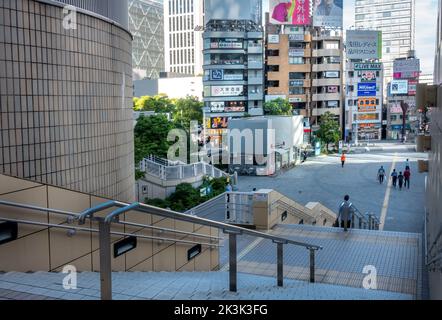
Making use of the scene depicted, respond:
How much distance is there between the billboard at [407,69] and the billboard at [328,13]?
1570 centimetres

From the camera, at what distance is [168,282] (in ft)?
20.1

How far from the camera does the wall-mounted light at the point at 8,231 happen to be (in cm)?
477

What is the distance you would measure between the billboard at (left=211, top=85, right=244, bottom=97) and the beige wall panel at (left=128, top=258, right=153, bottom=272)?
169 ft

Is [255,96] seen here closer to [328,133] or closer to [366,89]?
[328,133]

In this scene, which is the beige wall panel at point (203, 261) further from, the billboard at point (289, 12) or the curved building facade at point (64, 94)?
the billboard at point (289, 12)

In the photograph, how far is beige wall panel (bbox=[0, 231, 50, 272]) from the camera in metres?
4.94

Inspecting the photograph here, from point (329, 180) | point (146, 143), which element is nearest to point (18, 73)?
point (146, 143)

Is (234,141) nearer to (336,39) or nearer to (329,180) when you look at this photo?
(329,180)

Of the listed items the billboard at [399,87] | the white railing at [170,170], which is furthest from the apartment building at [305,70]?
the white railing at [170,170]

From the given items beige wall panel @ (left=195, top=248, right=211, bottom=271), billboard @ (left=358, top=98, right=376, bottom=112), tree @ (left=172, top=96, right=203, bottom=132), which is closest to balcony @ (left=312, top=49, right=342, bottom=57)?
billboard @ (left=358, top=98, right=376, bottom=112)

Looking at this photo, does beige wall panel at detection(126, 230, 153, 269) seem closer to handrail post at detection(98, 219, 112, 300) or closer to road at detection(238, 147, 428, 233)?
handrail post at detection(98, 219, 112, 300)

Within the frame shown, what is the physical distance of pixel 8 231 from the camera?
4.85 meters

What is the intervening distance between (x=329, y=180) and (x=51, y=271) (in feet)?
93.6
